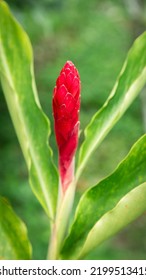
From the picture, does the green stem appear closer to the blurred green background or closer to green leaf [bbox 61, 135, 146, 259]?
green leaf [bbox 61, 135, 146, 259]

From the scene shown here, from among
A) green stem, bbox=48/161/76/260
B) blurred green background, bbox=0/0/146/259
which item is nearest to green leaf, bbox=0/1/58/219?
green stem, bbox=48/161/76/260

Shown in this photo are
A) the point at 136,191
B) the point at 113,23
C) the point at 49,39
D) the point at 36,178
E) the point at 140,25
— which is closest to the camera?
the point at 136,191

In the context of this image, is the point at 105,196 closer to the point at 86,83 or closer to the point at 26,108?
the point at 26,108

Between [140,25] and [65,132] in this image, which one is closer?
[65,132]

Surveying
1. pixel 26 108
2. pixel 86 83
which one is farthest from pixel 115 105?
pixel 86 83

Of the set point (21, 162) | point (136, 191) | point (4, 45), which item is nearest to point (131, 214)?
point (136, 191)
